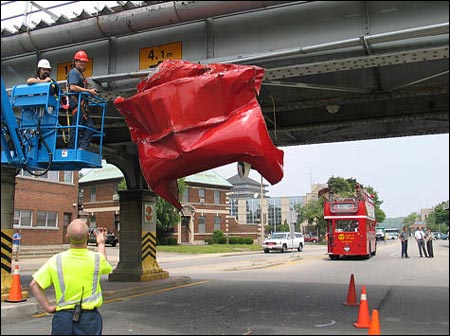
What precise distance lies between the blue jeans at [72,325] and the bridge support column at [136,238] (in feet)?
34.0

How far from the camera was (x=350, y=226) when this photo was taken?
19766mm

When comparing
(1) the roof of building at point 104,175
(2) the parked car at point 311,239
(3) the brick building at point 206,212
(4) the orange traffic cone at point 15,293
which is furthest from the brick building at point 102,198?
(4) the orange traffic cone at point 15,293

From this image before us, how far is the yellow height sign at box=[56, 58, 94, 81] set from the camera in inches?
338

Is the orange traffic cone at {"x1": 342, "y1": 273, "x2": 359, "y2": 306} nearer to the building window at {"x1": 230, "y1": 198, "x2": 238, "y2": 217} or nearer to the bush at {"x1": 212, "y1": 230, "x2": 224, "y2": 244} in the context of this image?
the bush at {"x1": 212, "y1": 230, "x2": 224, "y2": 244}

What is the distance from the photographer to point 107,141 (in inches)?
539

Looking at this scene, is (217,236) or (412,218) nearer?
(412,218)

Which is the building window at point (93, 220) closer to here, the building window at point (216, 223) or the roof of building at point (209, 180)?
the roof of building at point (209, 180)

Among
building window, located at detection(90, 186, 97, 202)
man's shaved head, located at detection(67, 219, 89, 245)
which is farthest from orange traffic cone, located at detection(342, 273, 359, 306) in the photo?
building window, located at detection(90, 186, 97, 202)

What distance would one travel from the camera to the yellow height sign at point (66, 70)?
28.1 ft

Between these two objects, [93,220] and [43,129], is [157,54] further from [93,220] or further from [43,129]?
[93,220]

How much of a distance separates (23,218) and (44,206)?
6.68ft

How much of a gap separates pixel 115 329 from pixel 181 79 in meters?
3.98

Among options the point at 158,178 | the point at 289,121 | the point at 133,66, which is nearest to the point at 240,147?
the point at 158,178

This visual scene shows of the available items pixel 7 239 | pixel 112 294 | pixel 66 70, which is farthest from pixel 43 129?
pixel 112 294
